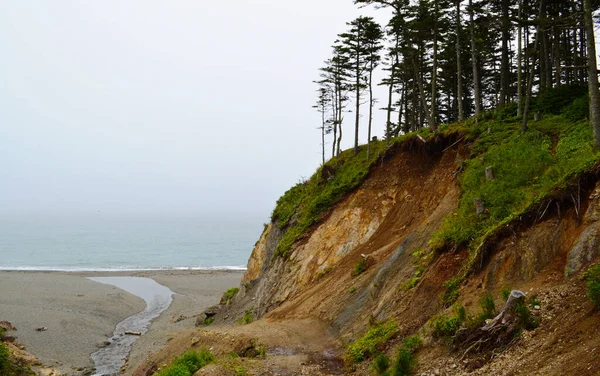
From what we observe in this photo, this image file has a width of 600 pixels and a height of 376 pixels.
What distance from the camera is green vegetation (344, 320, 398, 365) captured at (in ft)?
35.8

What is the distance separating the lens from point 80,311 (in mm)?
34500

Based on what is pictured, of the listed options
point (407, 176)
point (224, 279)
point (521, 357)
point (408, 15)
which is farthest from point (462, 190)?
point (224, 279)

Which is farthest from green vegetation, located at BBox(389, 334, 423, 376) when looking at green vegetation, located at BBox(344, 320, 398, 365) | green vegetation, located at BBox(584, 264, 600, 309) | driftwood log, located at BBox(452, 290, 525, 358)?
green vegetation, located at BBox(584, 264, 600, 309)

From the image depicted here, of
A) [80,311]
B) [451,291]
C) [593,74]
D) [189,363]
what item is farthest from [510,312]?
[80,311]

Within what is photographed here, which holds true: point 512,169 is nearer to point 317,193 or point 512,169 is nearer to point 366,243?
point 366,243

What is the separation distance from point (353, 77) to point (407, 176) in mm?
13279

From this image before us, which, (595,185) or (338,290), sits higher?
(595,185)

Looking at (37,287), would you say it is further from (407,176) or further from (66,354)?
(407,176)

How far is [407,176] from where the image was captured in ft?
76.1

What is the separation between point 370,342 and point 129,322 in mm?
28291

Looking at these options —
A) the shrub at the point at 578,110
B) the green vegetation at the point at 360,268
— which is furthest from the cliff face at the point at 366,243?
the shrub at the point at 578,110

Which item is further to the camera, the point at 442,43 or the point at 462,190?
the point at 442,43

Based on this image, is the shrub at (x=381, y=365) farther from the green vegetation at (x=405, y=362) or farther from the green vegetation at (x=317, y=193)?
the green vegetation at (x=317, y=193)

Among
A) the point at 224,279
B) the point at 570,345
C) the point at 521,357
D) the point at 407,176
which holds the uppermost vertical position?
the point at 407,176
